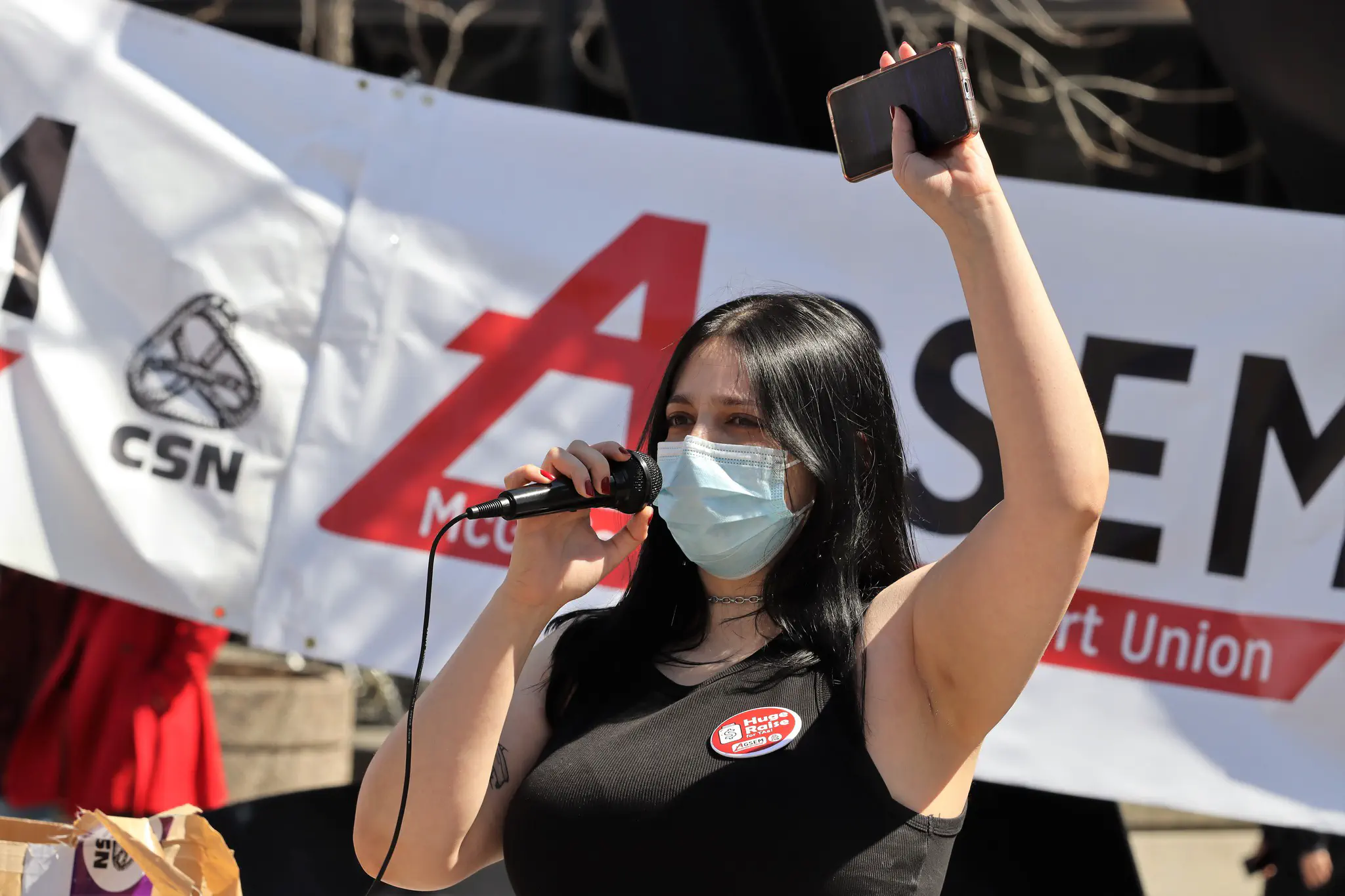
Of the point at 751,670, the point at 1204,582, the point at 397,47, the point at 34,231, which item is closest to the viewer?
the point at 751,670

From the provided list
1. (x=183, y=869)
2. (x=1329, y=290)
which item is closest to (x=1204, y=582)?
(x=1329, y=290)

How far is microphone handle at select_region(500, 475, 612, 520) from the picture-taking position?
167 centimetres

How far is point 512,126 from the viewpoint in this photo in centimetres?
338

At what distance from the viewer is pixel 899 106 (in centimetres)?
165

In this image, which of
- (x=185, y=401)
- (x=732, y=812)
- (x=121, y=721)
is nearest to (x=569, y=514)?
(x=732, y=812)

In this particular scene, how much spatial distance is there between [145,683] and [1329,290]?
120 inches

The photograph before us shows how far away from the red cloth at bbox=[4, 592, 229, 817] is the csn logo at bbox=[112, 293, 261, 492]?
50 cm

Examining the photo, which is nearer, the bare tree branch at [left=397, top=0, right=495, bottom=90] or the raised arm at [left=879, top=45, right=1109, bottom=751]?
the raised arm at [left=879, top=45, right=1109, bottom=751]

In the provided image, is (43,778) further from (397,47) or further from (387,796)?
(397,47)

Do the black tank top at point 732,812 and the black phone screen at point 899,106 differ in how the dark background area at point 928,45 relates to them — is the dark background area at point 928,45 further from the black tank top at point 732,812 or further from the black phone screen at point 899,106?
the black tank top at point 732,812

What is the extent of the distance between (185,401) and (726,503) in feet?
6.31

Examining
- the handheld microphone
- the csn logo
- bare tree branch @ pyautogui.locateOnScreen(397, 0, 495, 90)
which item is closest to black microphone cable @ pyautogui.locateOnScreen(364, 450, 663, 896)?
the handheld microphone

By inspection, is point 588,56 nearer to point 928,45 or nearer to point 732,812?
point 928,45

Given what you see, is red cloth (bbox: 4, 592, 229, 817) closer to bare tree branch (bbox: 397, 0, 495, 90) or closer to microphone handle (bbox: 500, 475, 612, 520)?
microphone handle (bbox: 500, 475, 612, 520)
